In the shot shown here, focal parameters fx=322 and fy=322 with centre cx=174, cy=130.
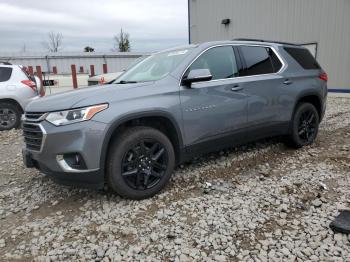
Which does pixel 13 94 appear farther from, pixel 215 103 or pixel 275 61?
pixel 275 61

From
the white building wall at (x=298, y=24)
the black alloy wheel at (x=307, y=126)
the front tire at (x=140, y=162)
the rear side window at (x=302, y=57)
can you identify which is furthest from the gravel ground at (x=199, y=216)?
the white building wall at (x=298, y=24)

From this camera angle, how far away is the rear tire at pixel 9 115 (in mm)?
7715

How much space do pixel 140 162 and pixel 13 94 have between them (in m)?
5.48

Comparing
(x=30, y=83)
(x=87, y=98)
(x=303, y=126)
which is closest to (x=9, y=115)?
(x=30, y=83)

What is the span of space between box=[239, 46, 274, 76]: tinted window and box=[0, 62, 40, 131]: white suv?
5.58 m

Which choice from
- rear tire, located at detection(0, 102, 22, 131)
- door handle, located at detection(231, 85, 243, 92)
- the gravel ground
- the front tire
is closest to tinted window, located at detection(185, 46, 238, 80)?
door handle, located at detection(231, 85, 243, 92)

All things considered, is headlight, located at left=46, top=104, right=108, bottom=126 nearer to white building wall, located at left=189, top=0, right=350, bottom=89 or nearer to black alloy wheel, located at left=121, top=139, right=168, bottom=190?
black alloy wheel, located at left=121, top=139, right=168, bottom=190

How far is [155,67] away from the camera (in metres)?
4.39

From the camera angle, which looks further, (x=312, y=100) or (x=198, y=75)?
(x=312, y=100)

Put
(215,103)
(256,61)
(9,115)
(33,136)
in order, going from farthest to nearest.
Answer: (9,115)
(256,61)
(215,103)
(33,136)

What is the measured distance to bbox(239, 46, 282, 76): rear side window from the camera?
4.56 m

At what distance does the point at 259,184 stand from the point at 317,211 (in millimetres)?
841

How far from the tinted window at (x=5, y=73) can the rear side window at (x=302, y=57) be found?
252 inches

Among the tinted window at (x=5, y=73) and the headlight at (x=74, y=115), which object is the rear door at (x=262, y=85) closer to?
the headlight at (x=74, y=115)
